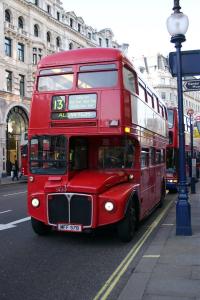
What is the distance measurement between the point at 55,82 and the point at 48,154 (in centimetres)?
157

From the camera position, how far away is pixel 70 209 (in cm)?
881

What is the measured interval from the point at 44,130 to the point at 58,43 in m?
45.1

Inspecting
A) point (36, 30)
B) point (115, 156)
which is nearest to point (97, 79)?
point (115, 156)

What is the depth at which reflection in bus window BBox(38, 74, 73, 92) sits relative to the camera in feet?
31.0

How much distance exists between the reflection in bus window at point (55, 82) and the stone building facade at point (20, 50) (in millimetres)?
31259

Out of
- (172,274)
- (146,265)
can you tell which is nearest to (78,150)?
(146,265)

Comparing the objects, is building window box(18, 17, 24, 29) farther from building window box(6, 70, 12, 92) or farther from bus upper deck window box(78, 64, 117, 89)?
bus upper deck window box(78, 64, 117, 89)

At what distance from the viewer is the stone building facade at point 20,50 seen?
4169 cm

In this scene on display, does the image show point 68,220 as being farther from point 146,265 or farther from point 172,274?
point 172,274

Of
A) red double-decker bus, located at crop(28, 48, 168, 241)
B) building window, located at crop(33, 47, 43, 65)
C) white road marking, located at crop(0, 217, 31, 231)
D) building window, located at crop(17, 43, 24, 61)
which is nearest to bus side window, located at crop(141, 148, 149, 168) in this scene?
red double-decker bus, located at crop(28, 48, 168, 241)

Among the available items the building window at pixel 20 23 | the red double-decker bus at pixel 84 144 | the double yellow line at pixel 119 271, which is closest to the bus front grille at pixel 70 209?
the red double-decker bus at pixel 84 144

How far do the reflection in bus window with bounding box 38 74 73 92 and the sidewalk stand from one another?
3.71m

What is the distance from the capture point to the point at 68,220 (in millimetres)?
8836

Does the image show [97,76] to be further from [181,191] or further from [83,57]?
[181,191]
